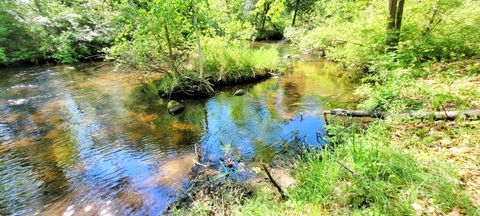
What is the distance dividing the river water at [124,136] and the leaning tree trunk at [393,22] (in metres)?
1.85

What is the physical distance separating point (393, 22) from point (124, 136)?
25.9 feet

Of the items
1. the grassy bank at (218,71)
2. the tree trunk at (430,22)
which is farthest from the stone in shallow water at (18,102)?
the tree trunk at (430,22)

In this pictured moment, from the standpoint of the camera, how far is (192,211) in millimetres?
3279

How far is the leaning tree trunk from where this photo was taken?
24.6 ft

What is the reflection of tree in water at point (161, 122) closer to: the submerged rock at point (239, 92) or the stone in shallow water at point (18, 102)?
the submerged rock at point (239, 92)

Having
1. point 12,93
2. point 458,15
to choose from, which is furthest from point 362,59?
point 12,93

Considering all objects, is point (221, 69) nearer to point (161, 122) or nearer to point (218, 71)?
point (218, 71)

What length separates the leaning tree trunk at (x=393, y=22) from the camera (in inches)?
295

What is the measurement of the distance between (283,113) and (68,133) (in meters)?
5.29

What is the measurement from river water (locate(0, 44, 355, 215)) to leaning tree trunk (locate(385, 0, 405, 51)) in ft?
6.08

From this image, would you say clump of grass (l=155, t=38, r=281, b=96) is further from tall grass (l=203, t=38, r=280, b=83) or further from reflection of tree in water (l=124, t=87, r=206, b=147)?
reflection of tree in water (l=124, t=87, r=206, b=147)

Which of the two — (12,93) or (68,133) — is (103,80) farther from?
(68,133)

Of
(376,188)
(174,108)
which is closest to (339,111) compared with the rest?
(376,188)

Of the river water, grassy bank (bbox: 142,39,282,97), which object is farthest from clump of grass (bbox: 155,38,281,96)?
the river water
